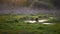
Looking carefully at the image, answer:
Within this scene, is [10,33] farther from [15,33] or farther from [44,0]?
[44,0]

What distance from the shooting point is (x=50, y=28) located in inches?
177

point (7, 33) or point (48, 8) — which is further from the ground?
point (48, 8)

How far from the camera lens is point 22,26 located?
4.56 m

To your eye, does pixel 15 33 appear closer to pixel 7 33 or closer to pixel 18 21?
pixel 7 33

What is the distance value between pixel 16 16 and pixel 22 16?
15 centimetres

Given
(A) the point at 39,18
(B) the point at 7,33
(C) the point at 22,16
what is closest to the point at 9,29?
(B) the point at 7,33

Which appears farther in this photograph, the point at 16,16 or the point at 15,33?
the point at 16,16

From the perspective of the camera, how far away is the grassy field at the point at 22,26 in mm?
4359

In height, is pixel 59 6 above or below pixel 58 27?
above

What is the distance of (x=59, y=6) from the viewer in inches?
186

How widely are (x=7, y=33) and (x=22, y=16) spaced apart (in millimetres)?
704

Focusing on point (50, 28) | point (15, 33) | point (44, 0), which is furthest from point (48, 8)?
point (15, 33)

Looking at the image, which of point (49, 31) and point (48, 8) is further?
point (48, 8)

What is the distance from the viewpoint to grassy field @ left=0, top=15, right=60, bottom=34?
4.36m
